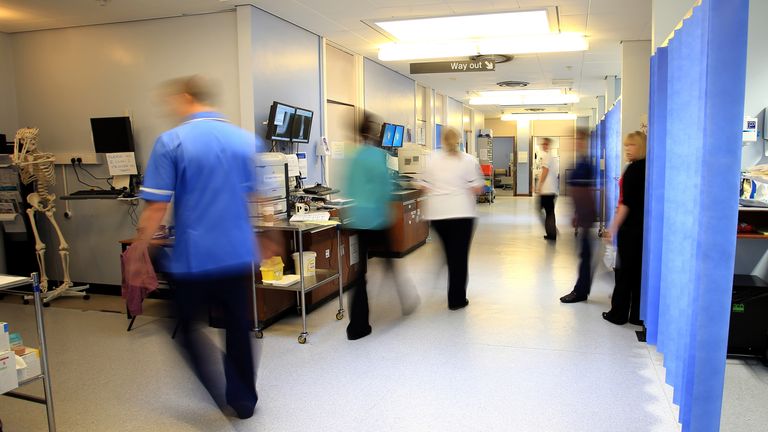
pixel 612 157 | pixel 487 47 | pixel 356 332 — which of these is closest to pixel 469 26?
pixel 487 47

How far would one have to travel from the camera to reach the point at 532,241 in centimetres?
907

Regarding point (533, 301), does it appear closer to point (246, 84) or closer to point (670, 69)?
point (670, 69)

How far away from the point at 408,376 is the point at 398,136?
6.82 metres

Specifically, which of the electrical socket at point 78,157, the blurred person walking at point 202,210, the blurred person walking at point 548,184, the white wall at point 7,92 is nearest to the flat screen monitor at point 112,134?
the electrical socket at point 78,157

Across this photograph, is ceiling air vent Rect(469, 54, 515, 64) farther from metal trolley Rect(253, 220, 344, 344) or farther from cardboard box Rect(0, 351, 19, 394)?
cardboard box Rect(0, 351, 19, 394)

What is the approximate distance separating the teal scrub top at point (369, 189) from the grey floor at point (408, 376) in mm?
984

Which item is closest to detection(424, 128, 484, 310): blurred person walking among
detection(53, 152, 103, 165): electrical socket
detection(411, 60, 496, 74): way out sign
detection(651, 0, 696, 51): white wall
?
detection(651, 0, 696, 51): white wall

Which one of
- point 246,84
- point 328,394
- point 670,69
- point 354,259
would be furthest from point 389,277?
point 670,69

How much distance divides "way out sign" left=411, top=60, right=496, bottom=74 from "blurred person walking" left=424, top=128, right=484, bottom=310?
276 centimetres

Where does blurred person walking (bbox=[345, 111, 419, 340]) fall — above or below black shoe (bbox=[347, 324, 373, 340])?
above

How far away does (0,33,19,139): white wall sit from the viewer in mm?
6516

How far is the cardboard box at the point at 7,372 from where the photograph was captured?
8.36 feet

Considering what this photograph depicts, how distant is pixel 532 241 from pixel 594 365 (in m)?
5.38

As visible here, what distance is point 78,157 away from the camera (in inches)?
253
